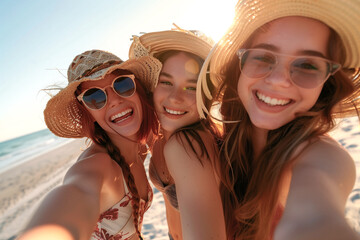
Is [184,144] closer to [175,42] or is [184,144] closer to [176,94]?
[176,94]

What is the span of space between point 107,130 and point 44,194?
6376mm

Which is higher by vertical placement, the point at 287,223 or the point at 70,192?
the point at 287,223

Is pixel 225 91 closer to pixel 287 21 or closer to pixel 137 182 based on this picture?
pixel 287 21

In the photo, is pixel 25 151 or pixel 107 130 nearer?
Result: pixel 107 130

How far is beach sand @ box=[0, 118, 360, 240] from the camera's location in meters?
3.67

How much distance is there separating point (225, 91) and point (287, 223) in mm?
1104

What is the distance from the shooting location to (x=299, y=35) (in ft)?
3.81

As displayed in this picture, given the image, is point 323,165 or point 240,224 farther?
point 240,224

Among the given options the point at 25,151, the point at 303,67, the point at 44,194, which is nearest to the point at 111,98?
the point at 303,67

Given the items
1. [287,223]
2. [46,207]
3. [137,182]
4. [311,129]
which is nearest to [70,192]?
[46,207]

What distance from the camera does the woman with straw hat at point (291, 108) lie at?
962mm

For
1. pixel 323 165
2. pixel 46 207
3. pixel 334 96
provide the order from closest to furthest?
pixel 323 165
pixel 46 207
pixel 334 96

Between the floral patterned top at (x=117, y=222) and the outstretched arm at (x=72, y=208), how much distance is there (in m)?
0.35

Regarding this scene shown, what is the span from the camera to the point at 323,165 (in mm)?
1021
